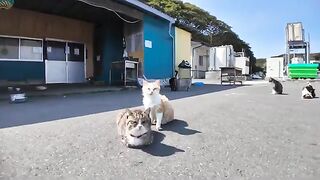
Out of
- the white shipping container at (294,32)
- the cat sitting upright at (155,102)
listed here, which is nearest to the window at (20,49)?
the cat sitting upright at (155,102)

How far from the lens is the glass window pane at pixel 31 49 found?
43.9ft

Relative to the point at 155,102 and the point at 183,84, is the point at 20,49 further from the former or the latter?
the point at 155,102

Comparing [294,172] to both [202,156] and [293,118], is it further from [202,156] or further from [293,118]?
[293,118]

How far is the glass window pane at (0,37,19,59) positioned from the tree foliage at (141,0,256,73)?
2298 centimetres

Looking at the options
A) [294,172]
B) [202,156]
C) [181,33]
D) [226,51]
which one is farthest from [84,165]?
[226,51]

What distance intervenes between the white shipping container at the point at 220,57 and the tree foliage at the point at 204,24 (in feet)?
11.5

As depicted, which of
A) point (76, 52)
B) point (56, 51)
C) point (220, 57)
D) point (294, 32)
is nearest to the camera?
point (56, 51)

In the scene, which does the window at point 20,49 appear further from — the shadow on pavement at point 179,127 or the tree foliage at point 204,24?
the tree foliage at point 204,24

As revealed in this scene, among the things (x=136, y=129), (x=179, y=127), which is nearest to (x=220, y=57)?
(x=179, y=127)

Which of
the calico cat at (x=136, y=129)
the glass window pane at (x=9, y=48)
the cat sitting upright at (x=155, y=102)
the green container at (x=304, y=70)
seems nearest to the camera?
the calico cat at (x=136, y=129)

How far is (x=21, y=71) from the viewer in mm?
13227

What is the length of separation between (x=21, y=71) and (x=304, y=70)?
1951 centimetres

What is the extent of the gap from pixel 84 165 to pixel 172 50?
12.9 meters

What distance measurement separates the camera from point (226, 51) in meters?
33.4
